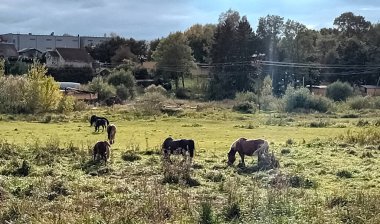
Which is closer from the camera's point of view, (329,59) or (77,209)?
(77,209)

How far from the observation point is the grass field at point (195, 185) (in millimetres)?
11758

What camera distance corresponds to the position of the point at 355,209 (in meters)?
12.1

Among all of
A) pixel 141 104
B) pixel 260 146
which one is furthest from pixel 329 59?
pixel 260 146

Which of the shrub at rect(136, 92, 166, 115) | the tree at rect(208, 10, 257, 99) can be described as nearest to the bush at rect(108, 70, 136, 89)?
the tree at rect(208, 10, 257, 99)

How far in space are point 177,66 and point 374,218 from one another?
82057 millimetres

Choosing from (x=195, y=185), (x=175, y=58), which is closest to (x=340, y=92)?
(x=175, y=58)

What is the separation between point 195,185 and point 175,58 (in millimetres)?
75720

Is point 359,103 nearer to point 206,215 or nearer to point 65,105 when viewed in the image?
point 65,105

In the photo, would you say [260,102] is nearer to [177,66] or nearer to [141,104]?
[141,104]

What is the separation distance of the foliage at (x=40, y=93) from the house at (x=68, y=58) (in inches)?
1808

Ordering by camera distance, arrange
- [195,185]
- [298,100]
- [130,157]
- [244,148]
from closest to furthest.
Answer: [195,185] → [244,148] → [130,157] → [298,100]

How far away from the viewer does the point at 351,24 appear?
388 feet

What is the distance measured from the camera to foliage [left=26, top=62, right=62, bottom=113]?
5503 centimetres

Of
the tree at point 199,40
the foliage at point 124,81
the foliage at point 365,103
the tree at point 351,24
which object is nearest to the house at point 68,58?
the foliage at point 124,81
